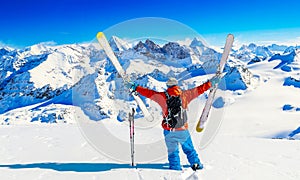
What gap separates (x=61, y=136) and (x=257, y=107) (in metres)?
167

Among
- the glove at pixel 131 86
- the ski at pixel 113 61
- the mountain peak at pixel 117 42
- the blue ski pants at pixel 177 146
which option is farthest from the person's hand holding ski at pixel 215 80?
the mountain peak at pixel 117 42

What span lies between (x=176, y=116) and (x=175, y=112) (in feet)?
0.32

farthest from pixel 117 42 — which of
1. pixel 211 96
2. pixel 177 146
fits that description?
pixel 177 146

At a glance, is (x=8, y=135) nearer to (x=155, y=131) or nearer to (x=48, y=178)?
(x=155, y=131)

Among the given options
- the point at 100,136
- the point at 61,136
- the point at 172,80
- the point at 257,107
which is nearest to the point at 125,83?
the point at 172,80

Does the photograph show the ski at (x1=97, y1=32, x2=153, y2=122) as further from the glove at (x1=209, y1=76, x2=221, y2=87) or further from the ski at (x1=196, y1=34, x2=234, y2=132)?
the glove at (x1=209, y1=76, x2=221, y2=87)

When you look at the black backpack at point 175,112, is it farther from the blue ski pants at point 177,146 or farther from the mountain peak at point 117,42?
the mountain peak at point 117,42

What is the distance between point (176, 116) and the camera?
7.68m

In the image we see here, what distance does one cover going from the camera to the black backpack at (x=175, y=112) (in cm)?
767

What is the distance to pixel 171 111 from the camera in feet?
25.3

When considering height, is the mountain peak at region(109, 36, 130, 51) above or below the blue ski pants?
above

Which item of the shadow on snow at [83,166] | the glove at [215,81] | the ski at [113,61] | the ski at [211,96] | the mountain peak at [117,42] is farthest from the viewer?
the mountain peak at [117,42]

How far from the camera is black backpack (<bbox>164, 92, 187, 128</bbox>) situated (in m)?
7.67

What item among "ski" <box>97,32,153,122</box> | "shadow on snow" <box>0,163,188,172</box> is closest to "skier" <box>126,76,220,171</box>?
"shadow on snow" <box>0,163,188,172</box>
